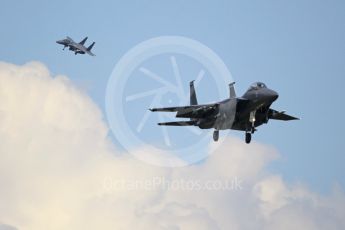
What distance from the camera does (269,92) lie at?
58250 millimetres

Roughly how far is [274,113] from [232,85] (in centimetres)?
504

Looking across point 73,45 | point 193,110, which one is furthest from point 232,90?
point 73,45

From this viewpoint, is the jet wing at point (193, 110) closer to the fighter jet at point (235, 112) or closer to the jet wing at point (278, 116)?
the fighter jet at point (235, 112)

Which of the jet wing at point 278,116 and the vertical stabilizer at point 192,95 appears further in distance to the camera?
the vertical stabilizer at point 192,95

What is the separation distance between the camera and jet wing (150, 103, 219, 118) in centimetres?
6347

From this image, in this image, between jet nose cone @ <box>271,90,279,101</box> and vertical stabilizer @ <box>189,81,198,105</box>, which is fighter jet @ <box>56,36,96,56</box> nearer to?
vertical stabilizer @ <box>189,81,198,105</box>

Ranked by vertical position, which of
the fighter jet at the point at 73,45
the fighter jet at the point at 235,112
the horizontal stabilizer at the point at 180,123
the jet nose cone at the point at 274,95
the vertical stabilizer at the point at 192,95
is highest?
the fighter jet at the point at 73,45

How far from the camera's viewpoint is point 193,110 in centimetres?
6419

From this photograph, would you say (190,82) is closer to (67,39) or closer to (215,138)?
(215,138)

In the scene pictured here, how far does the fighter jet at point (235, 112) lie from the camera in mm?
59188

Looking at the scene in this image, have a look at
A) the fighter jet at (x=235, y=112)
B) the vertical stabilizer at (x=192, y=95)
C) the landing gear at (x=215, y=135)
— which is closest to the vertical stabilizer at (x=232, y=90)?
the fighter jet at (x=235, y=112)

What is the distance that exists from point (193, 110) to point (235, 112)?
5.26 m

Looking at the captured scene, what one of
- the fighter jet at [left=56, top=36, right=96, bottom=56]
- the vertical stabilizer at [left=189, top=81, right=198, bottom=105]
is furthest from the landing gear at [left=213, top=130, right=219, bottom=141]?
the fighter jet at [left=56, top=36, right=96, bottom=56]

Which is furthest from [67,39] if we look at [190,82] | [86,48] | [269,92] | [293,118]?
[269,92]
